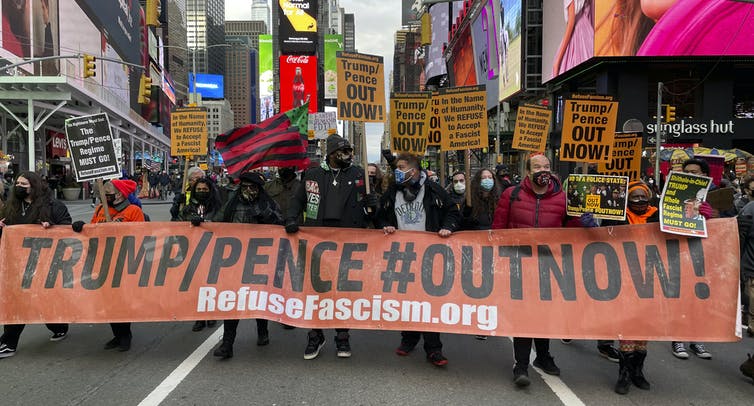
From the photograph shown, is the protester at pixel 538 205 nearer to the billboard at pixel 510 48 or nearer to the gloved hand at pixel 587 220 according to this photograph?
the gloved hand at pixel 587 220

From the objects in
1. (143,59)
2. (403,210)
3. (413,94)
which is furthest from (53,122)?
(143,59)

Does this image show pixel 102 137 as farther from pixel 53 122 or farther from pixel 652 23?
pixel 53 122

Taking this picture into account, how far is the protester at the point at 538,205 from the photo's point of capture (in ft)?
15.9

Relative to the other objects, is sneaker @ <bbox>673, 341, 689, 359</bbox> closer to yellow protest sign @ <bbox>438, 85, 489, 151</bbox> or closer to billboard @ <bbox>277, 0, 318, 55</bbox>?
yellow protest sign @ <bbox>438, 85, 489, 151</bbox>

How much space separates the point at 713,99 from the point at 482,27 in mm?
27235

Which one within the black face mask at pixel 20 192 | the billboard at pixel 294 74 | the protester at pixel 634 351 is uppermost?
the billboard at pixel 294 74

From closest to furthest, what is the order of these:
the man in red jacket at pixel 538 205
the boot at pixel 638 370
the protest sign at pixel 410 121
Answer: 1. the boot at pixel 638 370
2. the man in red jacket at pixel 538 205
3. the protest sign at pixel 410 121

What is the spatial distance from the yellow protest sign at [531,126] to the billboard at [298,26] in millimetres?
73700

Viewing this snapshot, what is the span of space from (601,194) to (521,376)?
161 centimetres

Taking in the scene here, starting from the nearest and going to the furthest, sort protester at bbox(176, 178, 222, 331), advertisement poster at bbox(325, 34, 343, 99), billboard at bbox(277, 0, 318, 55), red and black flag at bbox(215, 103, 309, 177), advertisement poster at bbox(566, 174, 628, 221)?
advertisement poster at bbox(566, 174, 628, 221) < protester at bbox(176, 178, 222, 331) < red and black flag at bbox(215, 103, 309, 177) < billboard at bbox(277, 0, 318, 55) < advertisement poster at bbox(325, 34, 343, 99)

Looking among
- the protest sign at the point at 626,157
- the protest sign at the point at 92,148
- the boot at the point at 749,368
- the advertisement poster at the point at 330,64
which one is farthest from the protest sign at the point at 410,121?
the advertisement poster at the point at 330,64

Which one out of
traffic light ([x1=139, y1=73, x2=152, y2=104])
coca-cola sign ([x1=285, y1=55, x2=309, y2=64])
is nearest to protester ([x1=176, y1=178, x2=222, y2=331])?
traffic light ([x1=139, y1=73, x2=152, y2=104])

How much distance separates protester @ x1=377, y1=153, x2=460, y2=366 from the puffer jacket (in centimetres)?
58

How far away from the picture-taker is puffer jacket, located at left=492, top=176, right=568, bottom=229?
16.3ft
